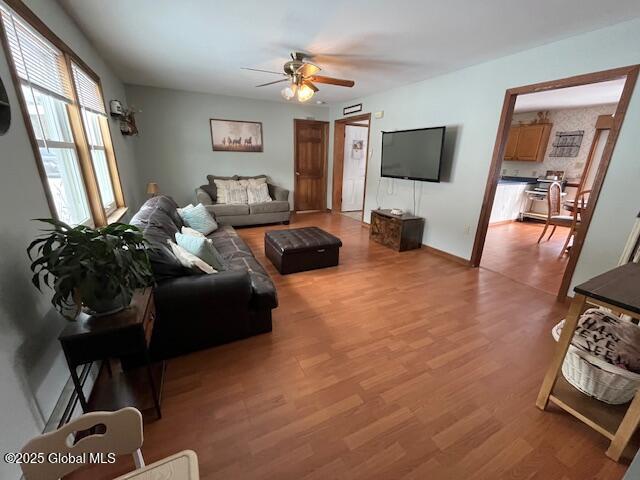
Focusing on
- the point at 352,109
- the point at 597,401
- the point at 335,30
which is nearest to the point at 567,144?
the point at 352,109

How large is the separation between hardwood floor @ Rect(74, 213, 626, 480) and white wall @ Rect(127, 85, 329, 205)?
152 inches

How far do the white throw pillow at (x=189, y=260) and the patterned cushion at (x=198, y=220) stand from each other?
1.44 metres

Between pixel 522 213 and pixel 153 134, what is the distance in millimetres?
7608

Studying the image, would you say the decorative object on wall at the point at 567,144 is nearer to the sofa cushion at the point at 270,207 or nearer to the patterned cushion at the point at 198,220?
the sofa cushion at the point at 270,207

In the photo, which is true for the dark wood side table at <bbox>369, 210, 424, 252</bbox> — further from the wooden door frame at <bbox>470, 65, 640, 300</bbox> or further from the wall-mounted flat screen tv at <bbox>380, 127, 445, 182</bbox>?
the wooden door frame at <bbox>470, 65, 640, 300</bbox>

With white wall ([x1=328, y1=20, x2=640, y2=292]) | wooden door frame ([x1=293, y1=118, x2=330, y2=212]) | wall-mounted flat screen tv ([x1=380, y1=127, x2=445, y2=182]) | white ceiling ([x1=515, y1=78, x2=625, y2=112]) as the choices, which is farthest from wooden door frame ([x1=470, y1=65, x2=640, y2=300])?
wooden door frame ([x1=293, y1=118, x2=330, y2=212])

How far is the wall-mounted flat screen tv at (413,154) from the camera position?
3.50m

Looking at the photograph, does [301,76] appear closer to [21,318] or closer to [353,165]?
[21,318]

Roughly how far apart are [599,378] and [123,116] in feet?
17.2

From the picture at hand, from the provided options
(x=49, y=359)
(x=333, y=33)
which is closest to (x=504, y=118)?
(x=333, y=33)

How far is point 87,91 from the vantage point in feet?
8.59

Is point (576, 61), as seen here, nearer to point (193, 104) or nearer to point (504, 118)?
point (504, 118)

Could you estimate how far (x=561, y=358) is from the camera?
1.38m

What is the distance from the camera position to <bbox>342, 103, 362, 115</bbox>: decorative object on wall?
503 centimetres
